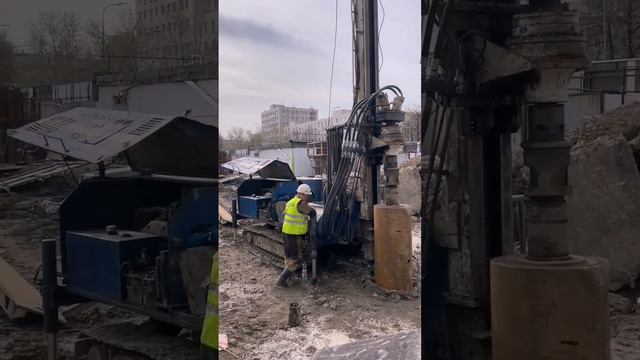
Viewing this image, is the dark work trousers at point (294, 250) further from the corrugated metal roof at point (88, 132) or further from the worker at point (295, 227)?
the corrugated metal roof at point (88, 132)

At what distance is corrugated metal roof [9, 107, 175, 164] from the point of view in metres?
1.50

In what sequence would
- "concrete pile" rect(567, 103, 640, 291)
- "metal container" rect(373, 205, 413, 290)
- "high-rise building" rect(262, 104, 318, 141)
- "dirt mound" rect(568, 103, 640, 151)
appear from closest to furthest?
"high-rise building" rect(262, 104, 318, 141) < "metal container" rect(373, 205, 413, 290) < "dirt mound" rect(568, 103, 640, 151) < "concrete pile" rect(567, 103, 640, 291)

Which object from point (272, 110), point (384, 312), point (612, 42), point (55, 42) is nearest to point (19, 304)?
point (55, 42)

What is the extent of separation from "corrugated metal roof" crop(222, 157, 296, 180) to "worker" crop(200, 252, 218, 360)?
56 cm

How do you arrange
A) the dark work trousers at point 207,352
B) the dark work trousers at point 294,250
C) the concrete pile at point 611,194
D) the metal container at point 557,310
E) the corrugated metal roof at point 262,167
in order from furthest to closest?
A: the concrete pile at point 611,194
the dark work trousers at point 294,250
the corrugated metal roof at point 262,167
the dark work trousers at point 207,352
the metal container at point 557,310

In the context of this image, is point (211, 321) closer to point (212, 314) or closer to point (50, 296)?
point (212, 314)

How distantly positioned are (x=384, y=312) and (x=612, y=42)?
2114mm

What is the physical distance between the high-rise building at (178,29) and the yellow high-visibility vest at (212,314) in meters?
0.62

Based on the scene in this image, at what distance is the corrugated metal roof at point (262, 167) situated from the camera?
7.69 ft

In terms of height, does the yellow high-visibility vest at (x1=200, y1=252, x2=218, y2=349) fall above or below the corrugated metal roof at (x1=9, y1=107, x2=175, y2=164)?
below

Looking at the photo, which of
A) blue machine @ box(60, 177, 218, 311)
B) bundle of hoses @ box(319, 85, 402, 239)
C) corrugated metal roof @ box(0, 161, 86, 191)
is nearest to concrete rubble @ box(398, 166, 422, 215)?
bundle of hoses @ box(319, 85, 402, 239)

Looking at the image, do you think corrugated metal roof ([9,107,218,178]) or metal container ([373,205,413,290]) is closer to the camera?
corrugated metal roof ([9,107,218,178])

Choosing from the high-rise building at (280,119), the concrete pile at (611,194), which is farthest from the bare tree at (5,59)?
the concrete pile at (611,194)

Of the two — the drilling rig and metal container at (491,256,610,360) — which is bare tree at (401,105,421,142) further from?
metal container at (491,256,610,360)
